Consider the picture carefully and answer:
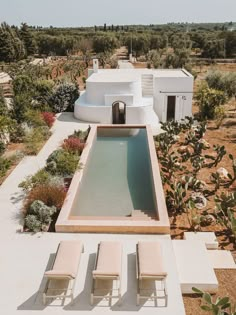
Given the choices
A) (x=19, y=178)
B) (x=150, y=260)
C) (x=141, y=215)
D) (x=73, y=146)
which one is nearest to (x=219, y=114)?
(x=73, y=146)

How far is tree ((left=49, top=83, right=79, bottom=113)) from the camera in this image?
984 inches

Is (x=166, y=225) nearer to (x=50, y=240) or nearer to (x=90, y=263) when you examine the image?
(x=90, y=263)

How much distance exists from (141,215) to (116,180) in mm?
3221

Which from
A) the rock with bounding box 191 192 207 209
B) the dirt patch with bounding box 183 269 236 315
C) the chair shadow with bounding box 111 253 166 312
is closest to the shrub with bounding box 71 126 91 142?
the rock with bounding box 191 192 207 209

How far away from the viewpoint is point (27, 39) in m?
73.8

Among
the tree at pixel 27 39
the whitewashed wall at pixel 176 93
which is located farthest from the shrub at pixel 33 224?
the tree at pixel 27 39

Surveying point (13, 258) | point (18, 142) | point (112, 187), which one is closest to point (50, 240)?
point (13, 258)

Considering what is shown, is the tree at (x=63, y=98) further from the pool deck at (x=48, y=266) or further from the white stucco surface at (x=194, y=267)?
the white stucco surface at (x=194, y=267)

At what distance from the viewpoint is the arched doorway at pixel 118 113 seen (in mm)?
22098

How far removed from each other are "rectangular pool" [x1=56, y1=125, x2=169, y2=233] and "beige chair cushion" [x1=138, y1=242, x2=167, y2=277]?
1307 mm

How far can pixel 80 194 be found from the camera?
12766mm

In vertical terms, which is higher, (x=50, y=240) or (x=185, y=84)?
(x=185, y=84)

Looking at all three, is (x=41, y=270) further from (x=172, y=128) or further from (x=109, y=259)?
(x=172, y=128)

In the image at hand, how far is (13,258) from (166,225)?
14.9ft
